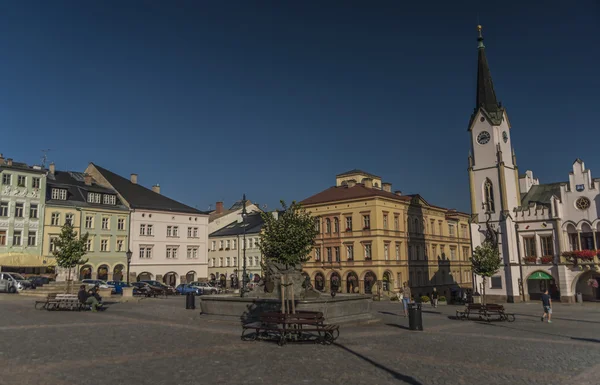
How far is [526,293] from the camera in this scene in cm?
4162

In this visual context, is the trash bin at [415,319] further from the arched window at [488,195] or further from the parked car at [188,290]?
the parked car at [188,290]

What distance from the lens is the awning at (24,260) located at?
159ft

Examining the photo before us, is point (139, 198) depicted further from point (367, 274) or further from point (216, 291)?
point (367, 274)

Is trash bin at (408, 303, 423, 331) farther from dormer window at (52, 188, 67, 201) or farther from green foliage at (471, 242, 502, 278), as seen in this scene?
dormer window at (52, 188, 67, 201)

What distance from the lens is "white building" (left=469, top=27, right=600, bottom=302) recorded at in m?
39.5

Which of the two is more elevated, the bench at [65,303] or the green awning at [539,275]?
the green awning at [539,275]

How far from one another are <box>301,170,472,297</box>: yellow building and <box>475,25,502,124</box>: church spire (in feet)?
46.5

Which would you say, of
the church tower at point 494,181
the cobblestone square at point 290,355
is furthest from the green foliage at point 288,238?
the church tower at point 494,181

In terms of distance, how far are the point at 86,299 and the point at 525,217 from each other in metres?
34.8

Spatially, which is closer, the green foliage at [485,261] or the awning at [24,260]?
the green foliage at [485,261]

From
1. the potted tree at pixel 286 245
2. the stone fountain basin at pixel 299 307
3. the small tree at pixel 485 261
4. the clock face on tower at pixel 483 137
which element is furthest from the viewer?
the clock face on tower at pixel 483 137

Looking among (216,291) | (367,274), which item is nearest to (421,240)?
(367,274)

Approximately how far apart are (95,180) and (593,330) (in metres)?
59.3

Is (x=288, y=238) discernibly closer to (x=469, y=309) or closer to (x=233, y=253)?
(x=469, y=309)
